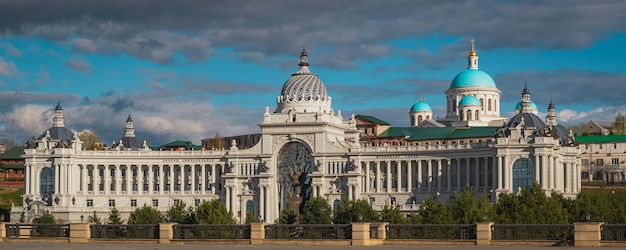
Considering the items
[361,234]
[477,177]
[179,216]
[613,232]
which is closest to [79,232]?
[361,234]

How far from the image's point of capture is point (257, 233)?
94.1 metres

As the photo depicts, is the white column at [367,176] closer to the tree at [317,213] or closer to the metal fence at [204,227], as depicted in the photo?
the tree at [317,213]

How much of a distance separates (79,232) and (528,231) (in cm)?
3298

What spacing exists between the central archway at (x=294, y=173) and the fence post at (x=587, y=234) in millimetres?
111235

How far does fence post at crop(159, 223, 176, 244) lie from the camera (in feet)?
310

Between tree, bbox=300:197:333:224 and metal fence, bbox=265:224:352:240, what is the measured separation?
191ft

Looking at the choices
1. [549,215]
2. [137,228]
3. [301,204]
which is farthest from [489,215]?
[301,204]

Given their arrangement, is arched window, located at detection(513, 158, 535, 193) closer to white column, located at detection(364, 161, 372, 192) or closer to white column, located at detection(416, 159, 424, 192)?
white column, located at detection(416, 159, 424, 192)

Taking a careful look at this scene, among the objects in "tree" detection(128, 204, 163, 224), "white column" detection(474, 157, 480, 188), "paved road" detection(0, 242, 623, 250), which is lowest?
"paved road" detection(0, 242, 623, 250)

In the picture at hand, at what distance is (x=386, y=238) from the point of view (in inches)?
3637

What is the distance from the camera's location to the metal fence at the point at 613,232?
85.4 m

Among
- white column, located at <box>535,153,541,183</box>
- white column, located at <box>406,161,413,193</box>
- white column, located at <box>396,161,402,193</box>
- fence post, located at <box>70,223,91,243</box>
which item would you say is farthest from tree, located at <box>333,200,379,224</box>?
fence post, located at <box>70,223,91,243</box>

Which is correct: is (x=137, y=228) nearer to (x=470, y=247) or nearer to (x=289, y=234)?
(x=289, y=234)

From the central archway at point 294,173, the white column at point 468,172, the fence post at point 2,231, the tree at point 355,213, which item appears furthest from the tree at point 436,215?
the central archway at point 294,173
